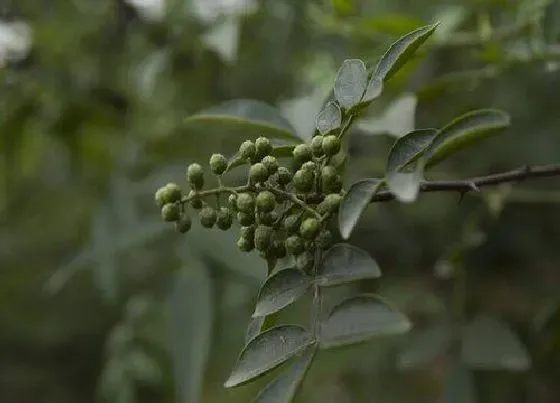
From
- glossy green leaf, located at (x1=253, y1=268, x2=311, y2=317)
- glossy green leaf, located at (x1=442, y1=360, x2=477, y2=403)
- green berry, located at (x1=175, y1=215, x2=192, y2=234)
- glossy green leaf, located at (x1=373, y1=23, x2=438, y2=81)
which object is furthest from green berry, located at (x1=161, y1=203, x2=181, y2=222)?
glossy green leaf, located at (x1=442, y1=360, x2=477, y2=403)

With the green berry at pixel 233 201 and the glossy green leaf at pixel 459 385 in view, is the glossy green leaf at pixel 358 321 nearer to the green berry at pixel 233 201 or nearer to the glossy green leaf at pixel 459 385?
the green berry at pixel 233 201

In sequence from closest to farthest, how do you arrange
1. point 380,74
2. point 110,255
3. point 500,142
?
point 380,74, point 110,255, point 500,142

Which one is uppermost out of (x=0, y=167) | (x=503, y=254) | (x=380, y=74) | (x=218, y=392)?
(x=0, y=167)

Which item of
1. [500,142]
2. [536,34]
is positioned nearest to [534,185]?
[500,142]

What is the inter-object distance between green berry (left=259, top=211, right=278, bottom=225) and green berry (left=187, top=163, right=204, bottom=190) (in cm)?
9

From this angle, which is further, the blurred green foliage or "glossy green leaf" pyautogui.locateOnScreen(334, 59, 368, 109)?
the blurred green foliage

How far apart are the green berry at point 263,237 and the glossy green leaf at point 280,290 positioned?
31 mm

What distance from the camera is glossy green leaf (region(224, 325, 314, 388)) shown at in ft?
2.41

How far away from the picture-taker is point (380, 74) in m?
0.76

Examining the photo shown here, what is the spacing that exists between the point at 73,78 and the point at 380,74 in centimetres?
125

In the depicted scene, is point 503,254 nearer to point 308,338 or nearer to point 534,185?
point 534,185

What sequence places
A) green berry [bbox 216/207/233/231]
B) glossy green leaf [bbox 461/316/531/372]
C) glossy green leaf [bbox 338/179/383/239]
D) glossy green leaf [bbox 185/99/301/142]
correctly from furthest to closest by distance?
glossy green leaf [bbox 461/316/531/372] → glossy green leaf [bbox 185/99/301/142] → green berry [bbox 216/207/233/231] → glossy green leaf [bbox 338/179/383/239]

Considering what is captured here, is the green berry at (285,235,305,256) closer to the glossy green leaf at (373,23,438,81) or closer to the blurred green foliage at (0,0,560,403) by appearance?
the glossy green leaf at (373,23,438,81)

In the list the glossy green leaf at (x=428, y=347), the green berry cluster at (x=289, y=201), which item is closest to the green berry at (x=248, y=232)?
the green berry cluster at (x=289, y=201)
